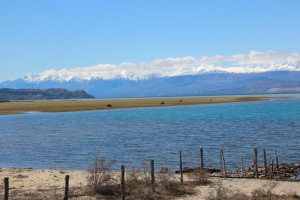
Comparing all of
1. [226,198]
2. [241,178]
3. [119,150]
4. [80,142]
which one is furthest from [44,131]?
[226,198]

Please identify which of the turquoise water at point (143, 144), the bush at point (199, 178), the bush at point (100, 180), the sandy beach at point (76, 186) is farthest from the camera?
the turquoise water at point (143, 144)

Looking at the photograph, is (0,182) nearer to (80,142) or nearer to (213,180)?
(213,180)

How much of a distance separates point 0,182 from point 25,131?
3554 cm

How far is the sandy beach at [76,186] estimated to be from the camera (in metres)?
22.1

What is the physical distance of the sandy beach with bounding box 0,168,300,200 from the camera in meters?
22.1

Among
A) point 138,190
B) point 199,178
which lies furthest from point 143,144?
point 138,190

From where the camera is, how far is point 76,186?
2473cm

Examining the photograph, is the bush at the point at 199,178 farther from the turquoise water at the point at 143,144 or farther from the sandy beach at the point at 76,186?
the turquoise water at the point at 143,144

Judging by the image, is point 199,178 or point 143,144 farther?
point 143,144

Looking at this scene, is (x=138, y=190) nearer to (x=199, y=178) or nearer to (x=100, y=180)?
(x=100, y=180)

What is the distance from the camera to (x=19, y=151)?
137 feet

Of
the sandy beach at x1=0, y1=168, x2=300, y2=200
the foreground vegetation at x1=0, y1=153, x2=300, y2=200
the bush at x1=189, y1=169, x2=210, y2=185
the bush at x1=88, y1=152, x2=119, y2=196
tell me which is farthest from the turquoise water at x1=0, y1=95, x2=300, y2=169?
the bush at x1=88, y1=152, x2=119, y2=196

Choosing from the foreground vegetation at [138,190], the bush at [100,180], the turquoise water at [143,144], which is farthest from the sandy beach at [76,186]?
the turquoise water at [143,144]

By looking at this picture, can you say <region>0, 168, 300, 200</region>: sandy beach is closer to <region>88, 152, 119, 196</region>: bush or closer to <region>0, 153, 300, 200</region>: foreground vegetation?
<region>0, 153, 300, 200</region>: foreground vegetation
